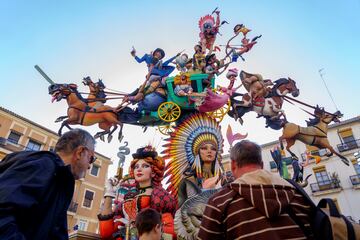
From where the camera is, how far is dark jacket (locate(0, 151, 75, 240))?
3.63 ft

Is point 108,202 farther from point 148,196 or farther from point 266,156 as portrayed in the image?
point 266,156

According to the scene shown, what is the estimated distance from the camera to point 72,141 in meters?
1.85

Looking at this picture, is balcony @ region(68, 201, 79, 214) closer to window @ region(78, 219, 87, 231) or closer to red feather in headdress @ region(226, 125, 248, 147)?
window @ region(78, 219, 87, 231)

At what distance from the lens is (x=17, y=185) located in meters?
1.18

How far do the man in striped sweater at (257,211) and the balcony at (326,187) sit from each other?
2131 cm

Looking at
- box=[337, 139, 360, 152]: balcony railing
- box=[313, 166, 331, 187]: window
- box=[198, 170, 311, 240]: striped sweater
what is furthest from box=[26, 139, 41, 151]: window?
box=[337, 139, 360, 152]: balcony railing

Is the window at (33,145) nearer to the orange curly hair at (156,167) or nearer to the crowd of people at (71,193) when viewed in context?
the orange curly hair at (156,167)

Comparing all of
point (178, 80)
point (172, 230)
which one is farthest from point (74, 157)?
point (178, 80)

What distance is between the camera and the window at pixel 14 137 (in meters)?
18.3

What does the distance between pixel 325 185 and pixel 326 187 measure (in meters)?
0.16

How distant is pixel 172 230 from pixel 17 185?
3.02m

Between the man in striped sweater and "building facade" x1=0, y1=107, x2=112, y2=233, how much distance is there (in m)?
18.2

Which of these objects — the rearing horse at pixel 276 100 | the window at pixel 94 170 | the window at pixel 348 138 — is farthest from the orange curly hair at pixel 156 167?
the window at pixel 348 138

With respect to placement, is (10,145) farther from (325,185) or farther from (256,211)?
(325,185)
